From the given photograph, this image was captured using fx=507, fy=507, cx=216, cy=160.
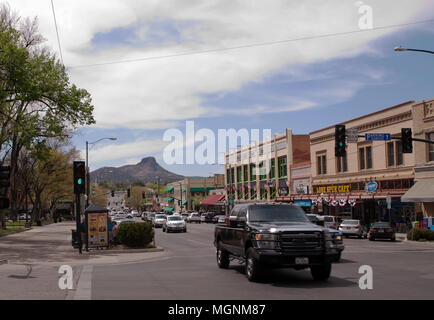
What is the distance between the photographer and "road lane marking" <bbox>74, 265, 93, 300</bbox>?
36.3 ft

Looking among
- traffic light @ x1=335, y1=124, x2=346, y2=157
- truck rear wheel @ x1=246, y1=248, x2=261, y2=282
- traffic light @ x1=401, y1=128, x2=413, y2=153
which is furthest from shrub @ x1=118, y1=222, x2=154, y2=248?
traffic light @ x1=401, y1=128, x2=413, y2=153

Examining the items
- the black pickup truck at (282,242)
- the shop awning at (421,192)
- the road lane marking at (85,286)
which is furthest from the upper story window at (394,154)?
the road lane marking at (85,286)

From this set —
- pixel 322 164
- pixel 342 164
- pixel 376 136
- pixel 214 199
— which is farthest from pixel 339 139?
pixel 214 199

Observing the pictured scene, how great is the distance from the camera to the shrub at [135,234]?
2466cm

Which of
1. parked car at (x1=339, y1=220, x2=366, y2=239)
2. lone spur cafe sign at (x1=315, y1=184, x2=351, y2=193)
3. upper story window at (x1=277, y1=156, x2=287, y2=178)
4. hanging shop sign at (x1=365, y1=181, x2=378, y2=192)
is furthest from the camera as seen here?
upper story window at (x1=277, y1=156, x2=287, y2=178)

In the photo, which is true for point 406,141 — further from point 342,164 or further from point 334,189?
point 334,189

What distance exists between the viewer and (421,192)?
38094 mm

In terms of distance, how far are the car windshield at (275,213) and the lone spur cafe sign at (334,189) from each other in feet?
120

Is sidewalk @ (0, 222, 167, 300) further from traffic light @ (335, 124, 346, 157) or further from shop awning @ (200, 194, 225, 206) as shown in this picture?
shop awning @ (200, 194, 225, 206)

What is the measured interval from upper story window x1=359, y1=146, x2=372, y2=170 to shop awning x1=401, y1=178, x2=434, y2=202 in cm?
783

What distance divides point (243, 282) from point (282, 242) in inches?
65.4

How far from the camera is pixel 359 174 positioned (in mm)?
48344

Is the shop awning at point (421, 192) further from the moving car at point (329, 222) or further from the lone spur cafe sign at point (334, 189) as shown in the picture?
the lone spur cafe sign at point (334, 189)
